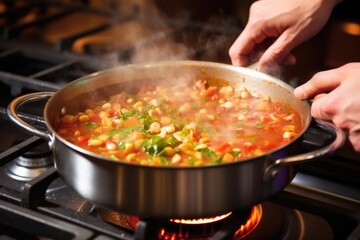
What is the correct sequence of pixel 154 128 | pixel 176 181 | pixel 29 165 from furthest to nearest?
pixel 29 165 → pixel 154 128 → pixel 176 181

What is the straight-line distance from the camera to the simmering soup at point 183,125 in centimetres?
112

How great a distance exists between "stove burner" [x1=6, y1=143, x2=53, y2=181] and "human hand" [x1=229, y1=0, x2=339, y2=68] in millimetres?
549

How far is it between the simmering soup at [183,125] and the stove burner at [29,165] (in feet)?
0.36

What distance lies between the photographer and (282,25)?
4.73 feet

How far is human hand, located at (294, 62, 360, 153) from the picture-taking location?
→ 3.63ft

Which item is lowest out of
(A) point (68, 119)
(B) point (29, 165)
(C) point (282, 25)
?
(B) point (29, 165)

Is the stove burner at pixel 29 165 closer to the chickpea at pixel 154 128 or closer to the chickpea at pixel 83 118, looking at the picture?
the chickpea at pixel 83 118

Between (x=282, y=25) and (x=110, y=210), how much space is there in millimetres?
662

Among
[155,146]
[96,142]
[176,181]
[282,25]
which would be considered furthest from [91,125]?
[282,25]

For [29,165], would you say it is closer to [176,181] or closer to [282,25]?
[176,181]

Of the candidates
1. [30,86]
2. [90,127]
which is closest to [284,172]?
[90,127]

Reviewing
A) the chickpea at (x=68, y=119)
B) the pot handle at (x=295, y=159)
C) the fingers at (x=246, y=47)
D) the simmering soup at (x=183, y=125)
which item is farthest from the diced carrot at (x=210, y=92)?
the pot handle at (x=295, y=159)

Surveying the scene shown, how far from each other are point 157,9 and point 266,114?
1.07m

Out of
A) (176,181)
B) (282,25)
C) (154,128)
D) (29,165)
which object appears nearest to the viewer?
(176,181)
